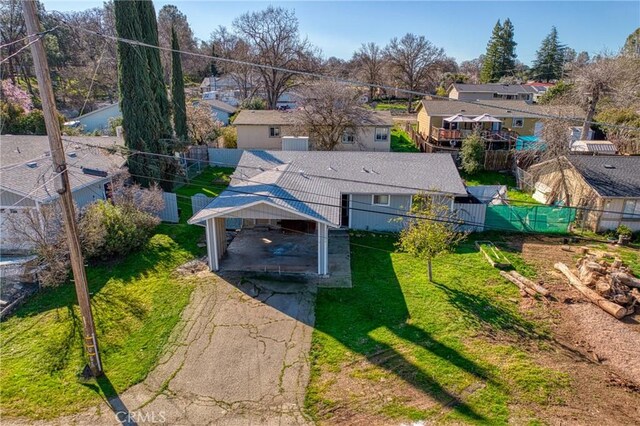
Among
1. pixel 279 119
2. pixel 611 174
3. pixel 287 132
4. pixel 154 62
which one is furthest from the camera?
pixel 279 119

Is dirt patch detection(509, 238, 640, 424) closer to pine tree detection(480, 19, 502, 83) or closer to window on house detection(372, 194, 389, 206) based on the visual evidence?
window on house detection(372, 194, 389, 206)

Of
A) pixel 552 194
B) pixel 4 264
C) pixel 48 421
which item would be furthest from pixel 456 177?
pixel 4 264

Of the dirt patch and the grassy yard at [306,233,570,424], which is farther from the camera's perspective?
the grassy yard at [306,233,570,424]

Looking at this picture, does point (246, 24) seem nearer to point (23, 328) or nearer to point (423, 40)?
point (423, 40)

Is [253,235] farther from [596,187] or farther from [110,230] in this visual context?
[596,187]

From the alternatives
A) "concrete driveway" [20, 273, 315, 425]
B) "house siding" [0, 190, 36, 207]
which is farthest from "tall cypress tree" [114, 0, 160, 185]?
"concrete driveway" [20, 273, 315, 425]

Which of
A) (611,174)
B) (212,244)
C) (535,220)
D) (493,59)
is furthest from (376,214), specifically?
(493,59)

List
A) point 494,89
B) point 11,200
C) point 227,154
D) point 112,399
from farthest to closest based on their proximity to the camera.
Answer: point 494,89 < point 227,154 < point 11,200 < point 112,399

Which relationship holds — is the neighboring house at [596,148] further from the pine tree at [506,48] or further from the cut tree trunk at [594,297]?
the pine tree at [506,48]
